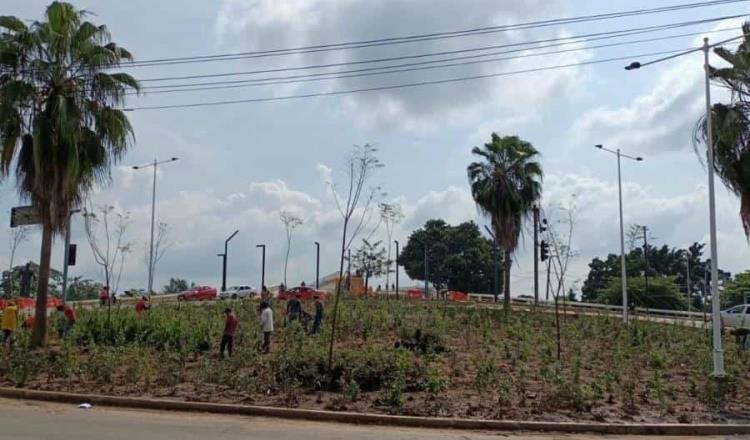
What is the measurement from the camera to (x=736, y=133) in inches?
869

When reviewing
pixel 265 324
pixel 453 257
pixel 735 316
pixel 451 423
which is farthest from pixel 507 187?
pixel 453 257

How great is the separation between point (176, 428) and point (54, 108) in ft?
39.9

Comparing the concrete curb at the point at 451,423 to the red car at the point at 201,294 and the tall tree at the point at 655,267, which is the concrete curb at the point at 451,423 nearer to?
the red car at the point at 201,294

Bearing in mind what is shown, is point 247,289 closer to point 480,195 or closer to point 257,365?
point 480,195

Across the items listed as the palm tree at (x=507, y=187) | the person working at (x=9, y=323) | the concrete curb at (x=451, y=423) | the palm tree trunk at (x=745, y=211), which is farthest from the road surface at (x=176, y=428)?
the palm tree at (x=507, y=187)

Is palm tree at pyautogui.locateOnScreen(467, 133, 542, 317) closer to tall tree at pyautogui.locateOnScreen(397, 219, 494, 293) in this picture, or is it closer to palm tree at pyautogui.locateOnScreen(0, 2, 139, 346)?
palm tree at pyautogui.locateOnScreen(0, 2, 139, 346)

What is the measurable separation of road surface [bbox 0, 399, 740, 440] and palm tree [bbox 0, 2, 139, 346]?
8.27 metres

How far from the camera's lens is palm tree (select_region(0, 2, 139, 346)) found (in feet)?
66.5

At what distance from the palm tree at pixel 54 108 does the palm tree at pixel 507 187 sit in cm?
2208

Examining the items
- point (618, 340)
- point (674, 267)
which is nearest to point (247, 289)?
point (618, 340)

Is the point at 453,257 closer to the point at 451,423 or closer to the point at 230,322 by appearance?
the point at 230,322

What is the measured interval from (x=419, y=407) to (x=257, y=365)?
17.3 ft

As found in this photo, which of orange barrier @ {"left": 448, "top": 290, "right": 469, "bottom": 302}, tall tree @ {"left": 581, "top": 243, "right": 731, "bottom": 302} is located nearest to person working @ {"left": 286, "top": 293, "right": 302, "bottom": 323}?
orange barrier @ {"left": 448, "top": 290, "right": 469, "bottom": 302}

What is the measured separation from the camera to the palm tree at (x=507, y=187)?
127 feet
